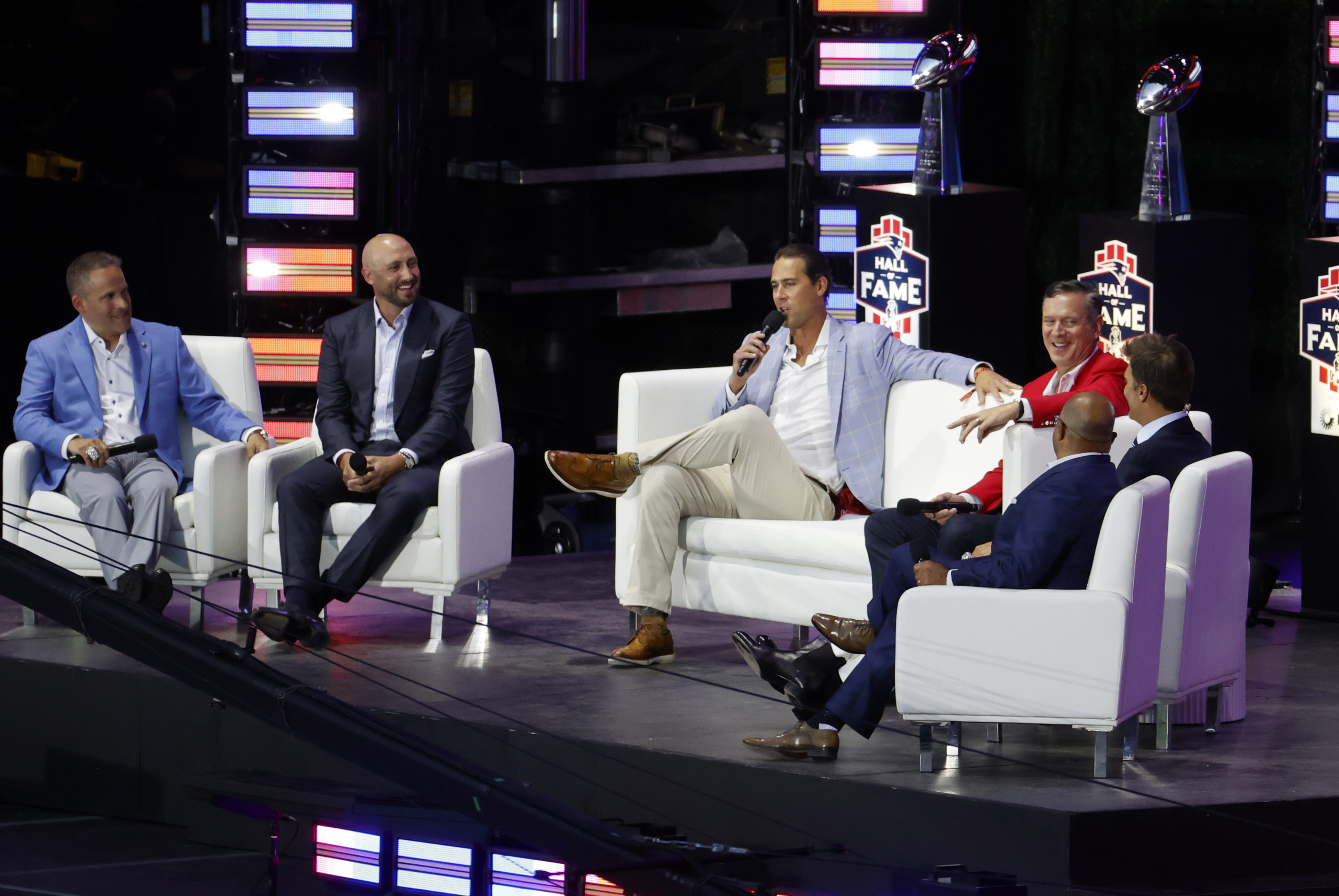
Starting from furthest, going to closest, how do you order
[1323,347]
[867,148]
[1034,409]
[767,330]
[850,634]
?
[867,148] → [1323,347] → [767,330] → [1034,409] → [850,634]

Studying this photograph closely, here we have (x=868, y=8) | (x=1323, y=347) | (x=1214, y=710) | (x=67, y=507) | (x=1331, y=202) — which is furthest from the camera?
(x=868, y=8)

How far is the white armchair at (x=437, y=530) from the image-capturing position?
548 centimetres

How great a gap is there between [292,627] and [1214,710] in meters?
2.47

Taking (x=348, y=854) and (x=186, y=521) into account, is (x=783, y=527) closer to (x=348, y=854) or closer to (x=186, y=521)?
(x=348, y=854)

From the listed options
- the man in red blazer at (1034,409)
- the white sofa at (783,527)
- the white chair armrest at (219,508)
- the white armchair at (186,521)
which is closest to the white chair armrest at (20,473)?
the white armchair at (186,521)

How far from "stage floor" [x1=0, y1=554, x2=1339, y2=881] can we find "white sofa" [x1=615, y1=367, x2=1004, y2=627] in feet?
0.75

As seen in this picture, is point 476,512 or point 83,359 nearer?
point 476,512

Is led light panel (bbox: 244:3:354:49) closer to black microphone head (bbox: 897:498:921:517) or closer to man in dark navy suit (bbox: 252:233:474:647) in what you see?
man in dark navy suit (bbox: 252:233:474:647)

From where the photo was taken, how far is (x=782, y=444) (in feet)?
17.8

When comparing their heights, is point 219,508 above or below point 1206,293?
below

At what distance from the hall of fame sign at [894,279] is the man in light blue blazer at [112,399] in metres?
2.14

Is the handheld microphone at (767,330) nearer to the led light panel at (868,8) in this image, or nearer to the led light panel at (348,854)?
the led light panel at (348,854)

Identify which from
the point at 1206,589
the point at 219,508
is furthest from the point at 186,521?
the point at 1206,589

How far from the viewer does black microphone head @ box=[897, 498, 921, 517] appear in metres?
4.76
